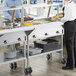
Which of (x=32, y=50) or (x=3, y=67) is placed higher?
(x=32, y=50)

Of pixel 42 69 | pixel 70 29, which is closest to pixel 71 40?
pixel 70 29

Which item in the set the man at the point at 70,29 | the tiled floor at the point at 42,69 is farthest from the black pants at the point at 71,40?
the tiled floor at the point at 42,69

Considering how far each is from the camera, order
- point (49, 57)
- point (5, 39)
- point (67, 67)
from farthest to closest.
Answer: point (49, 57), point (67, 67), point (5, 39)

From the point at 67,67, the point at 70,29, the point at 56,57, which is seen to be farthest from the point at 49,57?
the point at 70,29

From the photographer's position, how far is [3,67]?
15.3 ft

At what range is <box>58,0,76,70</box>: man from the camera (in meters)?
4.35

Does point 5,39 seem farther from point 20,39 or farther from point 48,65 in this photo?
point 48,65

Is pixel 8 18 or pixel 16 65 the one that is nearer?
pixel 16 65

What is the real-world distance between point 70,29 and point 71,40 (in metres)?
0.20

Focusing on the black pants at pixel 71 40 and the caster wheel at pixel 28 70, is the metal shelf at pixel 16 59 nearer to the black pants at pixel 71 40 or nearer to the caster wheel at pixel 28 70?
the caster wheel at pixel 28 70

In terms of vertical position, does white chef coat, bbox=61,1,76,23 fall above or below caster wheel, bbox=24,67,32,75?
above

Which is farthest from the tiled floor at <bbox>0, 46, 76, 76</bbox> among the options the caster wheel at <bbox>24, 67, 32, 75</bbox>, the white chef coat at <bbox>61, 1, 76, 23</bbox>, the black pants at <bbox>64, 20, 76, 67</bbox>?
the white chef coat at <bbox>61, 1, 76, 23</bbox>

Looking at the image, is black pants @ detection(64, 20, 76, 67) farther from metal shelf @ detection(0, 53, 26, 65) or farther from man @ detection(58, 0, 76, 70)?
metal shelf @ detection(0, 53, 26, 65)

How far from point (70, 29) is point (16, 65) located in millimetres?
1166
